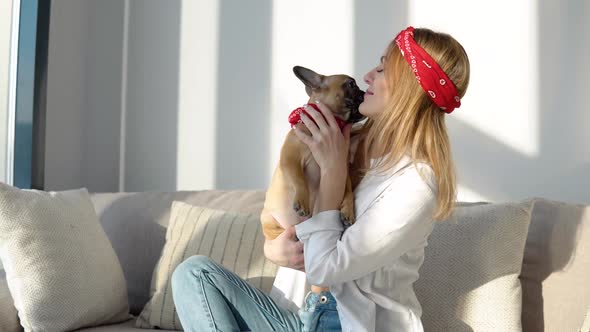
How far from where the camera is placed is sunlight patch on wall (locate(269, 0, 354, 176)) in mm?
2973

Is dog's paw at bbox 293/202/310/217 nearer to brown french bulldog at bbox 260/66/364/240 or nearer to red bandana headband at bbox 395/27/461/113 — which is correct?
brown french bulldog at bbox 260/66/364/240

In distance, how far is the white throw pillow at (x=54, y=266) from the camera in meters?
2.17

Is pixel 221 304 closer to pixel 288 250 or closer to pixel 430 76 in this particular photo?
pixel 288 250

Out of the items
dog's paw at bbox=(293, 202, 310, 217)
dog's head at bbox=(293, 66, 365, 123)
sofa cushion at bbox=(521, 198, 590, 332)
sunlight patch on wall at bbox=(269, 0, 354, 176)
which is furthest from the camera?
sunlight patch on wall at bbox=(269, 0, 354, 176)

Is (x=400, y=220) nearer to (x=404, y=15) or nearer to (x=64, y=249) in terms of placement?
(x=64, y=249)

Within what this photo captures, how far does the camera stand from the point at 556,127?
254 centimetres

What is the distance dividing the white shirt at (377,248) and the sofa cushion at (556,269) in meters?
0.60

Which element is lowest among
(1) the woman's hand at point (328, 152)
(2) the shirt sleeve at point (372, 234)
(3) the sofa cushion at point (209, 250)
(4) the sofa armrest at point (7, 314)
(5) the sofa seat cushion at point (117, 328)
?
(5) the sofa seat cushion at point (117, 328)

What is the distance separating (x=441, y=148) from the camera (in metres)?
1.58

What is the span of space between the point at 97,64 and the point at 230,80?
0.65 meters

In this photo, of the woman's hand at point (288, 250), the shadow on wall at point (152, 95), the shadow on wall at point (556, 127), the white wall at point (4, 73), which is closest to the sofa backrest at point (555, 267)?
the shadow on wall at point (556, 127)

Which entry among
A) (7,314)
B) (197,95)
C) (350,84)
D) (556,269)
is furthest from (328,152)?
(197,95)

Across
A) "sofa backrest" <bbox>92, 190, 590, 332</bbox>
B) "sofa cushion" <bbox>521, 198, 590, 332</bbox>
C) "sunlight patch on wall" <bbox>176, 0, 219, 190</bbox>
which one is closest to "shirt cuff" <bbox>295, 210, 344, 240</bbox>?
"sofa backrest" <bbox>92, 190, 590, 332</bbox>

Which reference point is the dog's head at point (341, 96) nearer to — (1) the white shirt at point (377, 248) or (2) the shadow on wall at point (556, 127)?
(1) the white shirt at point (377, 248)
